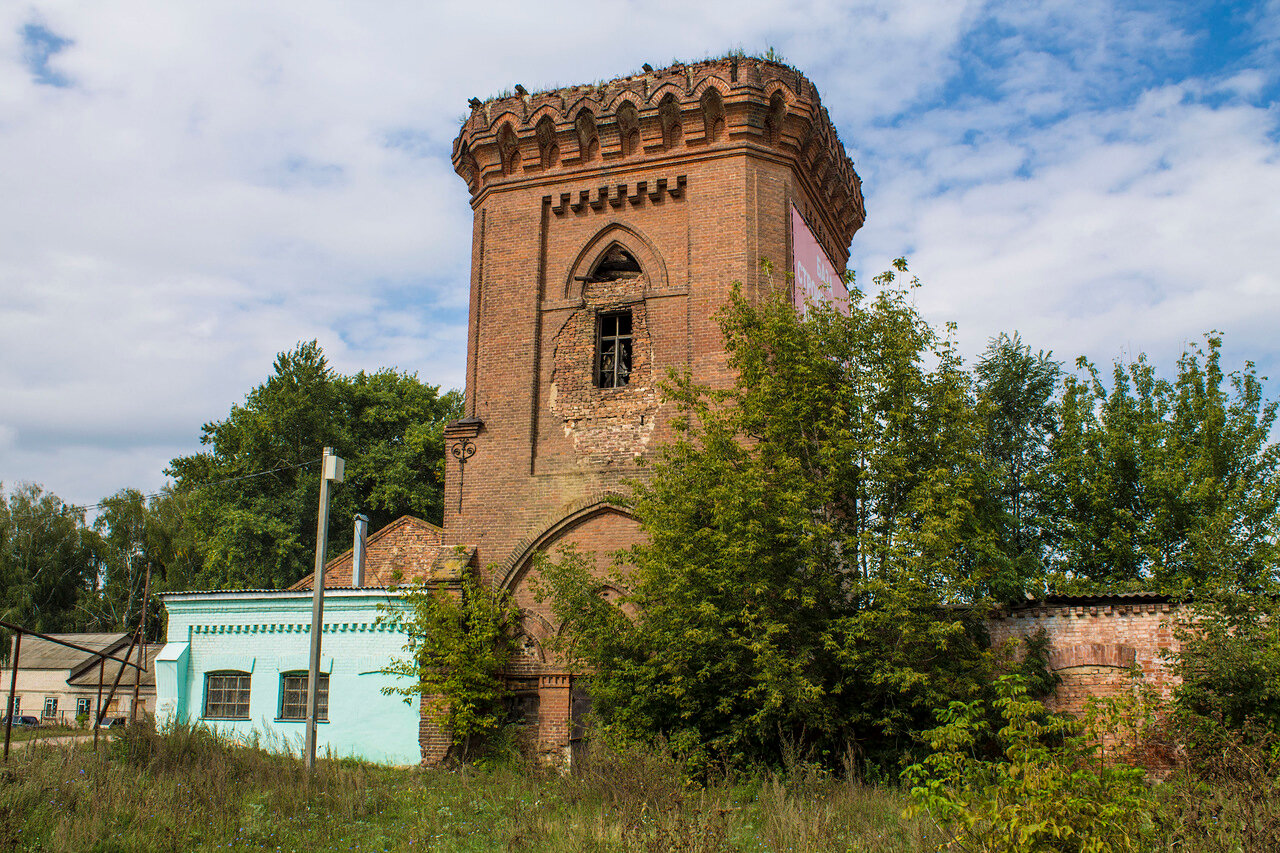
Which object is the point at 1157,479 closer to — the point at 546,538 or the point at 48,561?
the point at 546,538

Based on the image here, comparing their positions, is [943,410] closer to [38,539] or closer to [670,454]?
[670,454]

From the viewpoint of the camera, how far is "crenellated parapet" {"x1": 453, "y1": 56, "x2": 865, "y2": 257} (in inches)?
619

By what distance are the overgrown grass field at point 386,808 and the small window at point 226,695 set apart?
5.01 meters

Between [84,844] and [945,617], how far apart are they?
9594 millimetres

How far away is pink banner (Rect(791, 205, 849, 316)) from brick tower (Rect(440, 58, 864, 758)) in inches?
3.3

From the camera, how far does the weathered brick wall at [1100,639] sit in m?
12.8

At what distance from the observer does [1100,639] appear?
1303 cm

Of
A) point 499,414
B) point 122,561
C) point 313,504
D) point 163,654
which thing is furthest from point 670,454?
point 122,561

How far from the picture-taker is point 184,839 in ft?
27.7

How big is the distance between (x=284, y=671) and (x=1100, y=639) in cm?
1306

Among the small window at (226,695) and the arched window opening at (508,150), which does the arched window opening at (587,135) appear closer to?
the arched window opening at (508,150)

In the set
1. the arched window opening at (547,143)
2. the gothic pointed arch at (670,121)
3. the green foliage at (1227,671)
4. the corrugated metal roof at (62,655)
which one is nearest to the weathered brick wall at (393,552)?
the arched window opening at (547,143)

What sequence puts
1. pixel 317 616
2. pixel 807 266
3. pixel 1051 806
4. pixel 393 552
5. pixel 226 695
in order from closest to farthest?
pixel 1051 806
pixel 317 616
pixel 807 266
pixel 226 695
pixel 393 552

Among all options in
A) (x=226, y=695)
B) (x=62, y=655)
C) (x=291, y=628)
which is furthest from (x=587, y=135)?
(x=62, y=655)
